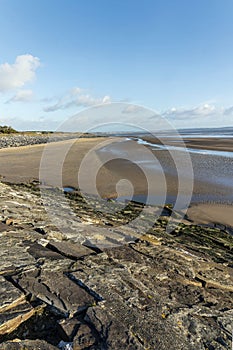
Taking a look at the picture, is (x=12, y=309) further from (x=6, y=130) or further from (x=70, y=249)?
(x=6, y=130)

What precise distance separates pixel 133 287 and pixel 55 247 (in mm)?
1899

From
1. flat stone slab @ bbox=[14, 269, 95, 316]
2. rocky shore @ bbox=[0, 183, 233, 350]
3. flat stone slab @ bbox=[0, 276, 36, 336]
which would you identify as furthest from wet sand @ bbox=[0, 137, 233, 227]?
flat stone slab @ bbox=[0, 276, 36, 336]

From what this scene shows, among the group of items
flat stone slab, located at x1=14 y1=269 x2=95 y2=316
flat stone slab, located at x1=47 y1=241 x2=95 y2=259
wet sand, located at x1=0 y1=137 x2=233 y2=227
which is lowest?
wet sand, located at x1=0 y1=137 x2=233 y2=227

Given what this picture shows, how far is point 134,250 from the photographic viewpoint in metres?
5.47

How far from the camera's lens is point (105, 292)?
3.55m

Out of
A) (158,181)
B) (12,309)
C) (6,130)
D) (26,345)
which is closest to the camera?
(26,345)

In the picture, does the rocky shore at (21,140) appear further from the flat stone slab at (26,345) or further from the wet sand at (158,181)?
the flat stone slab at (26,345)

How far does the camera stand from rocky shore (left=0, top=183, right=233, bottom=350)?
2.87 meters

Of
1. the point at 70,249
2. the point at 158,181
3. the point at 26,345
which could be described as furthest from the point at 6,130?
the point at 26,345

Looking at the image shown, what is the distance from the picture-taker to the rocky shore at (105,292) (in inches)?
113

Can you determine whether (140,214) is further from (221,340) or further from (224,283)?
(221,340)

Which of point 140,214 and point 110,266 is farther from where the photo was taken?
point 140,214

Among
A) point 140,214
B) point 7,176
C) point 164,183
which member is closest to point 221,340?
point 140,214

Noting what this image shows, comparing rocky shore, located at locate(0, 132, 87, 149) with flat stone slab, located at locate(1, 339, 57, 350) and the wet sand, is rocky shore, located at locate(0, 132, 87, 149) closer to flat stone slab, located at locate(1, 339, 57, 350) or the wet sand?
the wet sand
